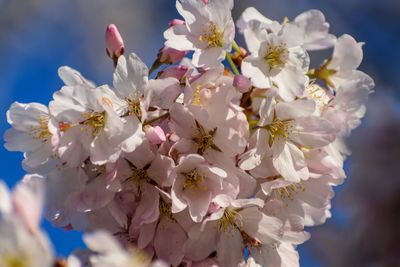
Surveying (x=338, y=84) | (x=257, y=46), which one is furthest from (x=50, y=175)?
(x=338, y=84)

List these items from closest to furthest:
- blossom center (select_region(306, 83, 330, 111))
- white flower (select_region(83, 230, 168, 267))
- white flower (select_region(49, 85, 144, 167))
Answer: white flower (select_region(83, 230, 168, 267)), white flower (select_region(49, 85, 144, 167)), blossom center (select_region(306, 83, 330, 111))

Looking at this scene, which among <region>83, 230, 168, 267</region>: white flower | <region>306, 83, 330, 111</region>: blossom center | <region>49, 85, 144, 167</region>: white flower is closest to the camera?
<region>83, 230, 168, 267</region>: white flower

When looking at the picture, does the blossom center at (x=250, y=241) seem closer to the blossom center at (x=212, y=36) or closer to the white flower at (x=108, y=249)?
the blossom center at (x=212, y=36)

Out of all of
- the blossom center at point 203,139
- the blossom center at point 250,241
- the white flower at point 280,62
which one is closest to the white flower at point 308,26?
the white flower at point 280,62

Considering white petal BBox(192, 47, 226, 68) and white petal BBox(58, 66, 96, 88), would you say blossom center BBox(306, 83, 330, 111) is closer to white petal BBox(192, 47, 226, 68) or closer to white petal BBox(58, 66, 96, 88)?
Answer: white petal BBox(192, 47, 226, 68)

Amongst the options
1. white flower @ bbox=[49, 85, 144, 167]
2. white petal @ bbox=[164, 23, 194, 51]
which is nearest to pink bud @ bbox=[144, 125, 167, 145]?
white flower @ bbox=[49, 85, 144, 167]

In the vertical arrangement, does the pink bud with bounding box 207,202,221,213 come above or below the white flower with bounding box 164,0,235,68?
below

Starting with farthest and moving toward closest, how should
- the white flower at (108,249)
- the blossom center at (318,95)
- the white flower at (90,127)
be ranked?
the blossom center at (318,95) < the white flower at (90,127) < the white flower at (108,249)

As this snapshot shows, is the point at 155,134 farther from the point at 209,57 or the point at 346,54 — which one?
Answer: the point at 346,54
